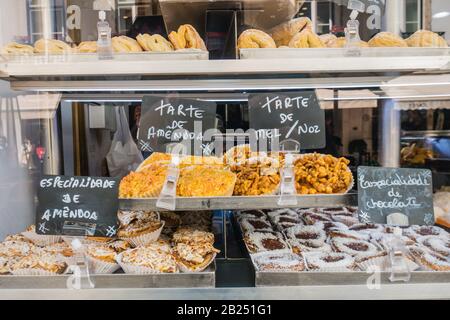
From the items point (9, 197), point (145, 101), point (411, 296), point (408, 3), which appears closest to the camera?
point (411, 296)

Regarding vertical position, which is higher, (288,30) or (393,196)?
(288,30)

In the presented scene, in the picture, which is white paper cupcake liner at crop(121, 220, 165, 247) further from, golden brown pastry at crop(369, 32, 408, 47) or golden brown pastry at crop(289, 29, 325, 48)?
golden brown pastry at crop(369, 32, 408, 47)

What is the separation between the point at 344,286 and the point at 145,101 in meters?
1.02

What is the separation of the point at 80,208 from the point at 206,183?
49cm

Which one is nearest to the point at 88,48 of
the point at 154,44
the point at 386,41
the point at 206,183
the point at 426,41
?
the point at 154,44

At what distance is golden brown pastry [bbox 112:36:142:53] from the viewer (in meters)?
1.50

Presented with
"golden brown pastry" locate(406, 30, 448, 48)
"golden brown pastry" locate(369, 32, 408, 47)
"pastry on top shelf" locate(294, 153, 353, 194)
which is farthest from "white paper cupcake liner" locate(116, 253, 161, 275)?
"golden brown pastry" locate(406, 30, 448, 48)

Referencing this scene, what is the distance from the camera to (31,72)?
4.74ft

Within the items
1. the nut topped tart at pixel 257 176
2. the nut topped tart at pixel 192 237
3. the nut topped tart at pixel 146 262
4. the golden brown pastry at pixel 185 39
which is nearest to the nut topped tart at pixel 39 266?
the nut topped tart at pixel 146 262

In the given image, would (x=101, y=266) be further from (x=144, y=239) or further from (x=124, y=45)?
(x=124, y=45)

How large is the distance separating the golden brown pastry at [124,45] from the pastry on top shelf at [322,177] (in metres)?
0.79

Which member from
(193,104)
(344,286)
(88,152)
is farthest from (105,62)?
(344,286)

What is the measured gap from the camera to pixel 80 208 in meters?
1.51

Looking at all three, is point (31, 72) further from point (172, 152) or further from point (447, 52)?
point (447, 52)
